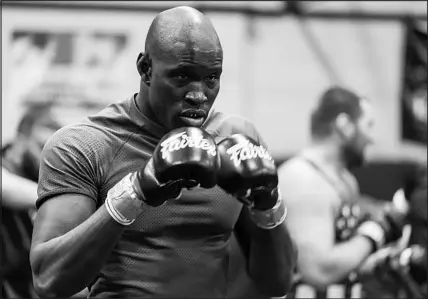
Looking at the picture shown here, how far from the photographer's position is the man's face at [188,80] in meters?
1.83

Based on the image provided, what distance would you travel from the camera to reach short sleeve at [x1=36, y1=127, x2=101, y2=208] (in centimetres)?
185

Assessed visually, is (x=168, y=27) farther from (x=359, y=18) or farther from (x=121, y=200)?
(x=359, y=18)

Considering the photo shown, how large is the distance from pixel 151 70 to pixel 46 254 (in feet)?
1.48

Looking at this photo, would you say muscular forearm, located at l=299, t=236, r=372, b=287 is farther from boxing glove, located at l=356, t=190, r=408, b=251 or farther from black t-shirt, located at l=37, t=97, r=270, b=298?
black t-shirt, located at l=37, t=97, r=270, b=298

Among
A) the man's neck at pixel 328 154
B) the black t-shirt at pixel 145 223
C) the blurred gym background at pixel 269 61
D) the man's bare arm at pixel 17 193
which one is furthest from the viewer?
the blurred gym background at pixel 269 61

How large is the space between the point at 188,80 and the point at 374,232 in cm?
160

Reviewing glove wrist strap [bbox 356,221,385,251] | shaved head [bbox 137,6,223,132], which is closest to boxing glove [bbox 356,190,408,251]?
glove wrist strap [bbox 356,221,385,251]

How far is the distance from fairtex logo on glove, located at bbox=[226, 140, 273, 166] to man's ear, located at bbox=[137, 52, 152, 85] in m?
0.26

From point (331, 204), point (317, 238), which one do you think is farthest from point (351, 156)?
point (317, 238)

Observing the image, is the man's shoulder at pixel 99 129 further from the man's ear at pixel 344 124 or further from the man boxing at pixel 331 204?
the man's ear at pixel 344 124

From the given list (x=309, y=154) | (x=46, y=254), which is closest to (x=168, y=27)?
(x=46, y=254)

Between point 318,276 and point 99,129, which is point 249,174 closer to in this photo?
point 99,129

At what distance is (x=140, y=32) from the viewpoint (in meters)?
4.72

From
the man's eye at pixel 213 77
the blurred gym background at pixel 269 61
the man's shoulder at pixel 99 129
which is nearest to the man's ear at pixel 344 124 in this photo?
the blurred gym background at pixel 269 61
